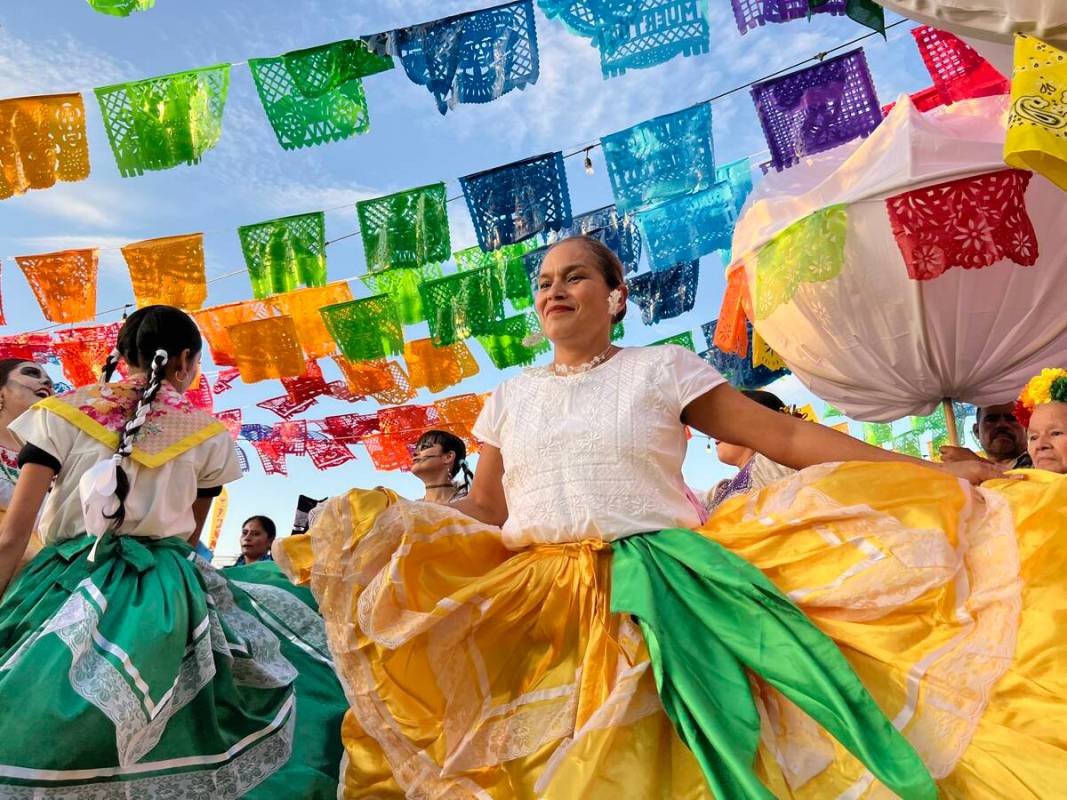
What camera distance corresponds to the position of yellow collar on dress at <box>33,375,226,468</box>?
226 cm

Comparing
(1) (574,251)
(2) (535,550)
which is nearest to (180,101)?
(1) (574,251)

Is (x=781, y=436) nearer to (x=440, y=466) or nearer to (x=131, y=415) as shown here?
(x=131, y=415)

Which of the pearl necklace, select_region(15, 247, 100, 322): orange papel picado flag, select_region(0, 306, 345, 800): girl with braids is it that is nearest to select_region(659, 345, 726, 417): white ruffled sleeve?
the pearl necklace

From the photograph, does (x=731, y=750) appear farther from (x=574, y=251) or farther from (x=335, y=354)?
(x=335, y=354)

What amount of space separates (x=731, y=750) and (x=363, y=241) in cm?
512

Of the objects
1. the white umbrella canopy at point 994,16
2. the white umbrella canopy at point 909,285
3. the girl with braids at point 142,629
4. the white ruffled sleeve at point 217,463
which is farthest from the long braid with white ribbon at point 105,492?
the white umbrella canopy at point 909,285

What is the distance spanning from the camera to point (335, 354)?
7.34 meters

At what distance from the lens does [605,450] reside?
6.34 feet

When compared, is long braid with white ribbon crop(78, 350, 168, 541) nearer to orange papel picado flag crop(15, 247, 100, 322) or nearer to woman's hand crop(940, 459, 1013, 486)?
woman's hand crop(940, 459, 1013, 486)

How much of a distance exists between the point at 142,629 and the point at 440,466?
233 centimetres

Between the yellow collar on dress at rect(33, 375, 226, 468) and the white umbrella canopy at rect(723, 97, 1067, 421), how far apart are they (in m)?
3.21

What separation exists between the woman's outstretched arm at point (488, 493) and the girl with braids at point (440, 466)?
1.92 meters

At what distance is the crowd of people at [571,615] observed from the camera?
1458 millimetres

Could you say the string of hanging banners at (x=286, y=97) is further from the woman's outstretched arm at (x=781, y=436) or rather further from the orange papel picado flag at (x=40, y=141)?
the woman's outstretched arm at (x=781, y=436)
